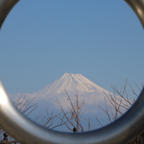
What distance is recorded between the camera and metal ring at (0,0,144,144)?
0.89 meters

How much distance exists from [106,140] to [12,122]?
9.8 inches

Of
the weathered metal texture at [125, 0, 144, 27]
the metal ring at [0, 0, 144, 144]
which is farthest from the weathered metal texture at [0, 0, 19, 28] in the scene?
the weathered metal texture at [125, 0, 144, 27]

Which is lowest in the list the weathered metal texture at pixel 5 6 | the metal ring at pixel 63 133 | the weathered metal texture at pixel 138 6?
the metal ring at pixel 63 133

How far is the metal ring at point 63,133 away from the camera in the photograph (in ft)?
2.91

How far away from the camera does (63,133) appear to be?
0.90 m

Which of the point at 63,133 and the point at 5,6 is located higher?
the point at 5,6

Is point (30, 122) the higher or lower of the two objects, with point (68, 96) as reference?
lower

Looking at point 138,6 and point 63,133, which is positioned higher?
point 138,6

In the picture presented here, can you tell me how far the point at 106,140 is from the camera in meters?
0.89

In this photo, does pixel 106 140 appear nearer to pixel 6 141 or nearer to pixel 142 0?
pixel 142 0

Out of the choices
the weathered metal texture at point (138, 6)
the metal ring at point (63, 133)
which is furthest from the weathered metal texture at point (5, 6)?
the weathered metal texture at point (138, 6)

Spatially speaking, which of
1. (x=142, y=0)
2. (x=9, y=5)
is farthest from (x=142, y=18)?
(x=9, y=5)

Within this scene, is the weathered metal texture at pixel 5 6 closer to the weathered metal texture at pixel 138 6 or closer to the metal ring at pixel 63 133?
the metal ring at pixel 63 133

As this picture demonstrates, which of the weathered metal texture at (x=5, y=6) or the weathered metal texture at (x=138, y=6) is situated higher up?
the weathered metal texture at (x=5, y=6)
